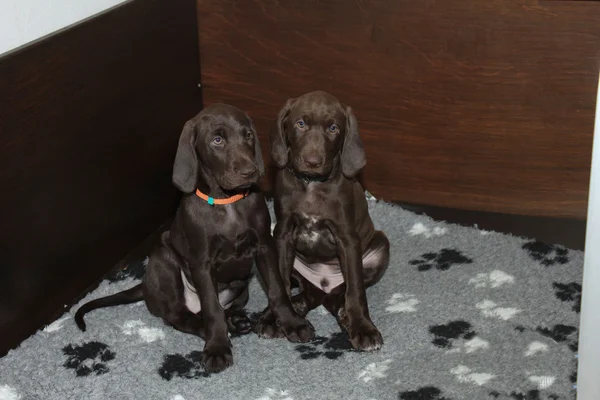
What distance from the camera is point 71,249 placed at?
3592mm

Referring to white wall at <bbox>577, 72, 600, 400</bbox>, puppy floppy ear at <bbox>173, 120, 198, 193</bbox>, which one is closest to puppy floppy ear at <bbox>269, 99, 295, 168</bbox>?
puppy floppy ear at <bbox>173, 120, 198, 193</bbox>

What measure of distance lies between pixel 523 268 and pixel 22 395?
221cm

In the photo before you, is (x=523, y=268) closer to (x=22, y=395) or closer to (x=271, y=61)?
(x=271, y=61)

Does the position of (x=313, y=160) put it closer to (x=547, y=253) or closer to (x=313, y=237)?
(x=313, y=237)

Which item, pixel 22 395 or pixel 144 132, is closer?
pixel 22 395

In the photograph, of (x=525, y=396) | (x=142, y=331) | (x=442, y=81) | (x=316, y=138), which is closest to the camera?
(x=525, y=396)

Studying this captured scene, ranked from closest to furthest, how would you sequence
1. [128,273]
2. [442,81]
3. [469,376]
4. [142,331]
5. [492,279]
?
1. [469,376]
2. [142,331]
3. [492,279]
4. [128,273]
5. [442,81]

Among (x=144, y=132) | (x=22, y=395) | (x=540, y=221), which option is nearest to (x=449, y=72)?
(x=540, y=221)

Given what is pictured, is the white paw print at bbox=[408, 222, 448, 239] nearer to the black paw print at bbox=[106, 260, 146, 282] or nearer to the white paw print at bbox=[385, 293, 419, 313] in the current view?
the white paw print at bbox=[385, 293, 419, 313]

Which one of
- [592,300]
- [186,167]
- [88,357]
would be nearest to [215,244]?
[186,167]

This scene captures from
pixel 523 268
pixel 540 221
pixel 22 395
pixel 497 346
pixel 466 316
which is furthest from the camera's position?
pixel 540 221

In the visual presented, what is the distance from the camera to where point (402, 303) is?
3.63 metres

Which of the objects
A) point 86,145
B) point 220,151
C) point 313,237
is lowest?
point 313,237

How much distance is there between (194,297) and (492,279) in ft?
4.35
